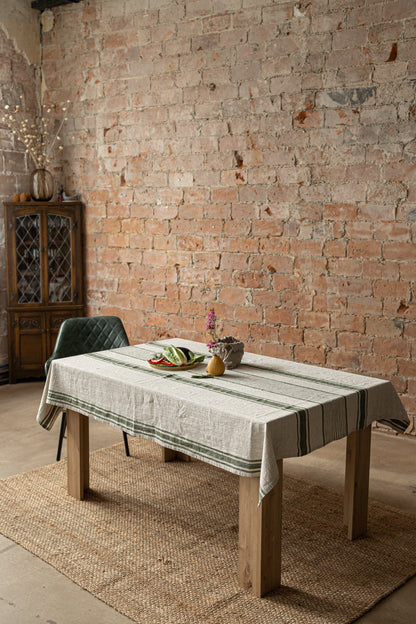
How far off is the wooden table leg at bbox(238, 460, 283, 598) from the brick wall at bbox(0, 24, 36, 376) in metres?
4.12

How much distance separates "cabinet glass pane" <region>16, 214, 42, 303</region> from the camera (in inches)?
230

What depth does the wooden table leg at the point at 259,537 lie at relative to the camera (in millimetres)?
2537

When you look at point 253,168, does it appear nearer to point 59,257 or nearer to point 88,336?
point 88,336

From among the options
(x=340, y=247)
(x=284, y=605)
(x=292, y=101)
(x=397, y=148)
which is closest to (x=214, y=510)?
(x=284, y=605)

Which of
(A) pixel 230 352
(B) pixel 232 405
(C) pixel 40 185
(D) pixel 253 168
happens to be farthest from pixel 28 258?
(B) pixel 232 405

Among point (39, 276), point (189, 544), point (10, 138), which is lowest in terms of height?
point (189, 544)

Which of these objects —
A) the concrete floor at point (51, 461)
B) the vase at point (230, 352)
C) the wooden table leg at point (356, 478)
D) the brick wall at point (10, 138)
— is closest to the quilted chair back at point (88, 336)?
the concrete floor at point (51, 461)

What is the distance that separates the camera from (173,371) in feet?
10.6

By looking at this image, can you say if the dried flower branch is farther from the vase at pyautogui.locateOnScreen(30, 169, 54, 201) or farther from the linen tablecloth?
the linen tablecloth

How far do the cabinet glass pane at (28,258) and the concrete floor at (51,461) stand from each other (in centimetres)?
87

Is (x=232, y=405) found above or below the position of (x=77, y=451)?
above

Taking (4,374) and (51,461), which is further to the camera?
(4,374)

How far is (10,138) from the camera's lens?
6.02 metres

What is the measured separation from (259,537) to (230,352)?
0.99 metres
